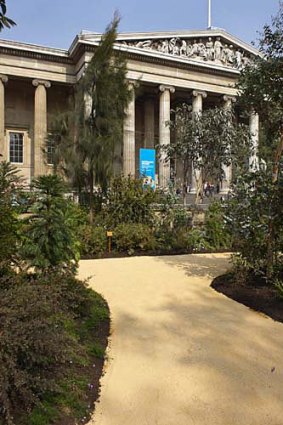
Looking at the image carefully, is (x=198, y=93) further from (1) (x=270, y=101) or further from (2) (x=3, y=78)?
(1) (x=270, y=101)

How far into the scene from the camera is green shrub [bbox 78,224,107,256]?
11164 millimetres

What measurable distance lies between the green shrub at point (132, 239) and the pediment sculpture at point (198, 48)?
21987 mm

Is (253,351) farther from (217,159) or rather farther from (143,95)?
(143,95)

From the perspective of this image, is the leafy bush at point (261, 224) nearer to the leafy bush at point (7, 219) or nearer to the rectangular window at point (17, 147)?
the leafy bush at point (7, 219)

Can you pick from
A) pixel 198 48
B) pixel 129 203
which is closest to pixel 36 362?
pixel 129 203

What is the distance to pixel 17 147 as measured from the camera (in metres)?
32.2

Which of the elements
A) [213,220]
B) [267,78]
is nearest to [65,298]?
[267,78]

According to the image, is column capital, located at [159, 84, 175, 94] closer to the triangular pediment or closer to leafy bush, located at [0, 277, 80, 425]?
the triangular pediment

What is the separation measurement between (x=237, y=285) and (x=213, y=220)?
6490 millimetres

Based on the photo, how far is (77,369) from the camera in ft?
12.0

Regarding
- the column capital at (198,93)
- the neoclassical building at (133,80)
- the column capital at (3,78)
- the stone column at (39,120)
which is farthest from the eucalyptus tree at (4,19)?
the column capital at (198,93)

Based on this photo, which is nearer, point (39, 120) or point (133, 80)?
point (133, 80)

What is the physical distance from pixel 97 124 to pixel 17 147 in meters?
20.5

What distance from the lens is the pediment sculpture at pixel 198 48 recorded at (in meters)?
30.5
